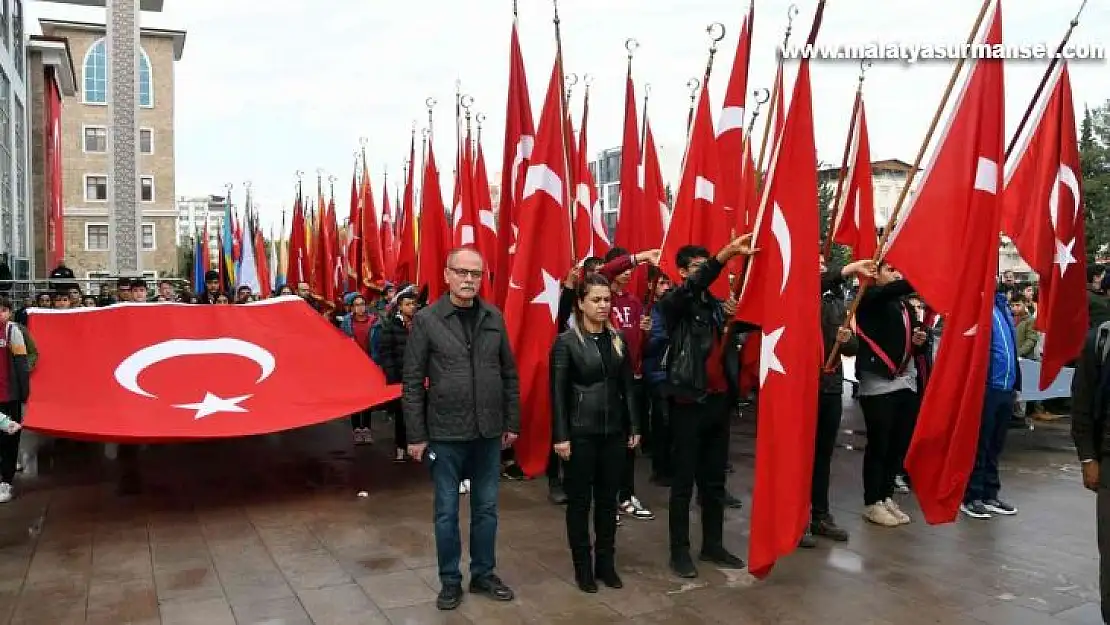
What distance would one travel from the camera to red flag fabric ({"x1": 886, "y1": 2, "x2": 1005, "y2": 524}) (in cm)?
511

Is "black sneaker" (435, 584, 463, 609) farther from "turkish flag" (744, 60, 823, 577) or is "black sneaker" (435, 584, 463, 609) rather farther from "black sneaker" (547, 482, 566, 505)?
"black sneaker" (547, 482, 566, 505)

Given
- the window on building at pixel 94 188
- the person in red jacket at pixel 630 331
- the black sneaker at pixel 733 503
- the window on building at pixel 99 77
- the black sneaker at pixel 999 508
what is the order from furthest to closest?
the window on building at pixel 94 188 → the window on building at pixel 99 77 → the black sneaker at pixel 733 503 → the black sneaker at pixel 999 508 → the person in red jacket at pixel 630 331

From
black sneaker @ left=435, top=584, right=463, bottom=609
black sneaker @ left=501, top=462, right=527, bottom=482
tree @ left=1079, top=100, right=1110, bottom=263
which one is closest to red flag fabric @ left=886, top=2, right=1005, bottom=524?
black sneaker @ left=435, top=584, right=463, bottom=609

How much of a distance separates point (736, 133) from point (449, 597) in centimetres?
504

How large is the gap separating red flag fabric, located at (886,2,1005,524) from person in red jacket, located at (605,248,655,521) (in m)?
2.12

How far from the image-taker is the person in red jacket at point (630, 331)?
670cm

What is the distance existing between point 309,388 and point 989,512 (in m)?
5.62

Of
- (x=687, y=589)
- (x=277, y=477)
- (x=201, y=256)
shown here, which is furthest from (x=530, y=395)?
(x=201, y=256)

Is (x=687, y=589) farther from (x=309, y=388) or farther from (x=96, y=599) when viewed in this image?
(x=309, y=388)

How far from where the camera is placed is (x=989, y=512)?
6.77 m

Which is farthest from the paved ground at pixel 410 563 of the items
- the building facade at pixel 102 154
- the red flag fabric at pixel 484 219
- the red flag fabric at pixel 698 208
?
the building facade at pixel 102 154

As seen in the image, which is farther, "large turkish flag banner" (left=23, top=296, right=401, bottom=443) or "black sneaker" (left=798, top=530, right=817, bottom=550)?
"large turkish flag banner" (left=23, top=296, right=401, bottom=443)

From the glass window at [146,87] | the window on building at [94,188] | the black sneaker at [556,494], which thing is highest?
the glass window at [146,87]

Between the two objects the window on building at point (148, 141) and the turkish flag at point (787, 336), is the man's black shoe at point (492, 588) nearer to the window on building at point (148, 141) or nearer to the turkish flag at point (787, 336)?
the turkish flag at point (787, 336)
